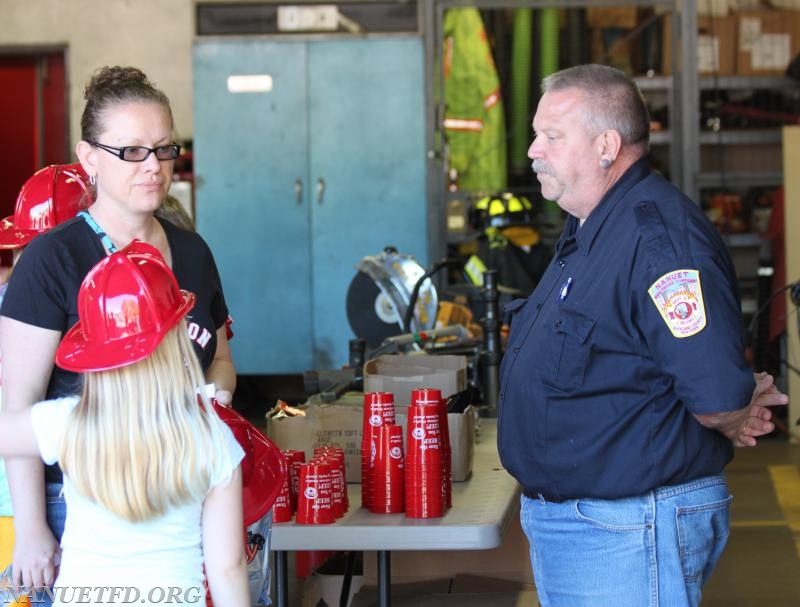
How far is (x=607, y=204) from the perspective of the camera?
7.41 feet

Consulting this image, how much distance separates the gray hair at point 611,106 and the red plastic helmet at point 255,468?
873 millimetres

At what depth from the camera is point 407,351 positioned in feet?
14.0

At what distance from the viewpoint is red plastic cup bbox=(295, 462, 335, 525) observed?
99.6 inches

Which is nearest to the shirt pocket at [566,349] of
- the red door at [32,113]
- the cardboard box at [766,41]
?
the cardboard box at [766,41]

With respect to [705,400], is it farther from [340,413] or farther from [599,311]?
[340,413]

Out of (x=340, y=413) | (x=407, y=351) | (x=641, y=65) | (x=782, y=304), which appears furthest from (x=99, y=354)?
(x=641, y=65)

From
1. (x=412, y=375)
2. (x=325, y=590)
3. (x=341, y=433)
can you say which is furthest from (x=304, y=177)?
(x=341, y=433)

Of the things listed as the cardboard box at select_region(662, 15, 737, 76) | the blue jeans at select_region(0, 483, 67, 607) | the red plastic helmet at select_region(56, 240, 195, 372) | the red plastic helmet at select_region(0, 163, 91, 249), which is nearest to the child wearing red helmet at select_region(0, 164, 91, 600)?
the red plastic helmet at select_region(0, 163, 91, 249)

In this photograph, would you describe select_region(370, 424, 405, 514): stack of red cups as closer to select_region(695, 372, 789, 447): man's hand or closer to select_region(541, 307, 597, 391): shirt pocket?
select_region(541, 307, 597, 391): shirt pocket

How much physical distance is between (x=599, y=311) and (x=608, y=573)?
0.48 m

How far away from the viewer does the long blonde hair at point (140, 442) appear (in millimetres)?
1770

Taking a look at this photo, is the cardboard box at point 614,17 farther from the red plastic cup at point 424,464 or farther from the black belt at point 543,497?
the black belt at point 543,497

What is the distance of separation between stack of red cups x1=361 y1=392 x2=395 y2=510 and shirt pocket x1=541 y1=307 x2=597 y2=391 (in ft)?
1.94

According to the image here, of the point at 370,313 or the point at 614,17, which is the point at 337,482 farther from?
the point at 614,17
